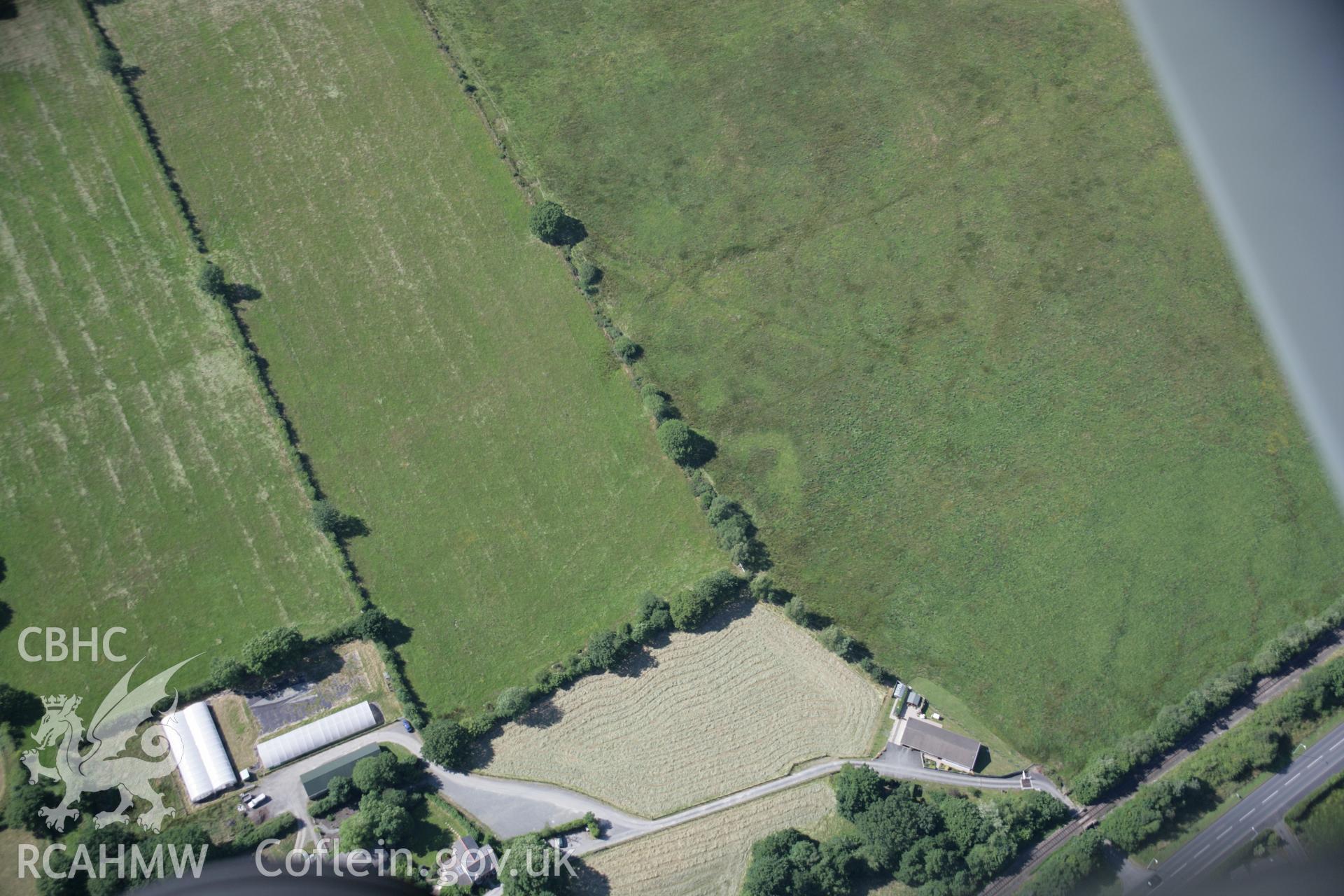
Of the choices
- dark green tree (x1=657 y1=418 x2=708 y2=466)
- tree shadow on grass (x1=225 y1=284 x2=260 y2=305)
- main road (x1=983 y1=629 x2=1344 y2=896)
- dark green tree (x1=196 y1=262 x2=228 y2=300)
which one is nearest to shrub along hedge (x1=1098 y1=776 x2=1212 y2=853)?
main road (x1=983 y1=629 x2=1344 y2=896)

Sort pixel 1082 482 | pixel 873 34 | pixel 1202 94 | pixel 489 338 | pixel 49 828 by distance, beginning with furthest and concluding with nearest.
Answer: pixel 873 34, pixel 489 338, pixel 1082 482, pixel 49 828, pixel 1202 94

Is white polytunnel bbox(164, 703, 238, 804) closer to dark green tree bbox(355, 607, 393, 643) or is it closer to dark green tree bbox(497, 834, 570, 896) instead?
dark green tree bbox(355, 607, 393, 643)

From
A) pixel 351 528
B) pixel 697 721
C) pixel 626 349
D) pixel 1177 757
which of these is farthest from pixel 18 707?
pixel 1177 757

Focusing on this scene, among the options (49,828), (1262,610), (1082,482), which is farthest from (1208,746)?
(49,828)

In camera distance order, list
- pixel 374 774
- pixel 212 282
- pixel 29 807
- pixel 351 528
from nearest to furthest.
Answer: pixel 29 807
pixel 374 774
pixel 351 528
pixel 212 282

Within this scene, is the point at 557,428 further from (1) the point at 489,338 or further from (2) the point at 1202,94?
(2) the point at 1202,94

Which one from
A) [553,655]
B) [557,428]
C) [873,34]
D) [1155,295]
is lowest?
[553,655]

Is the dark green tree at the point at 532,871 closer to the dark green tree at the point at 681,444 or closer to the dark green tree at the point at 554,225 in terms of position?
the dark green tree at the point at 681,444

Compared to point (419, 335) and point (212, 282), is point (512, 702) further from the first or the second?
point (212, 282)
